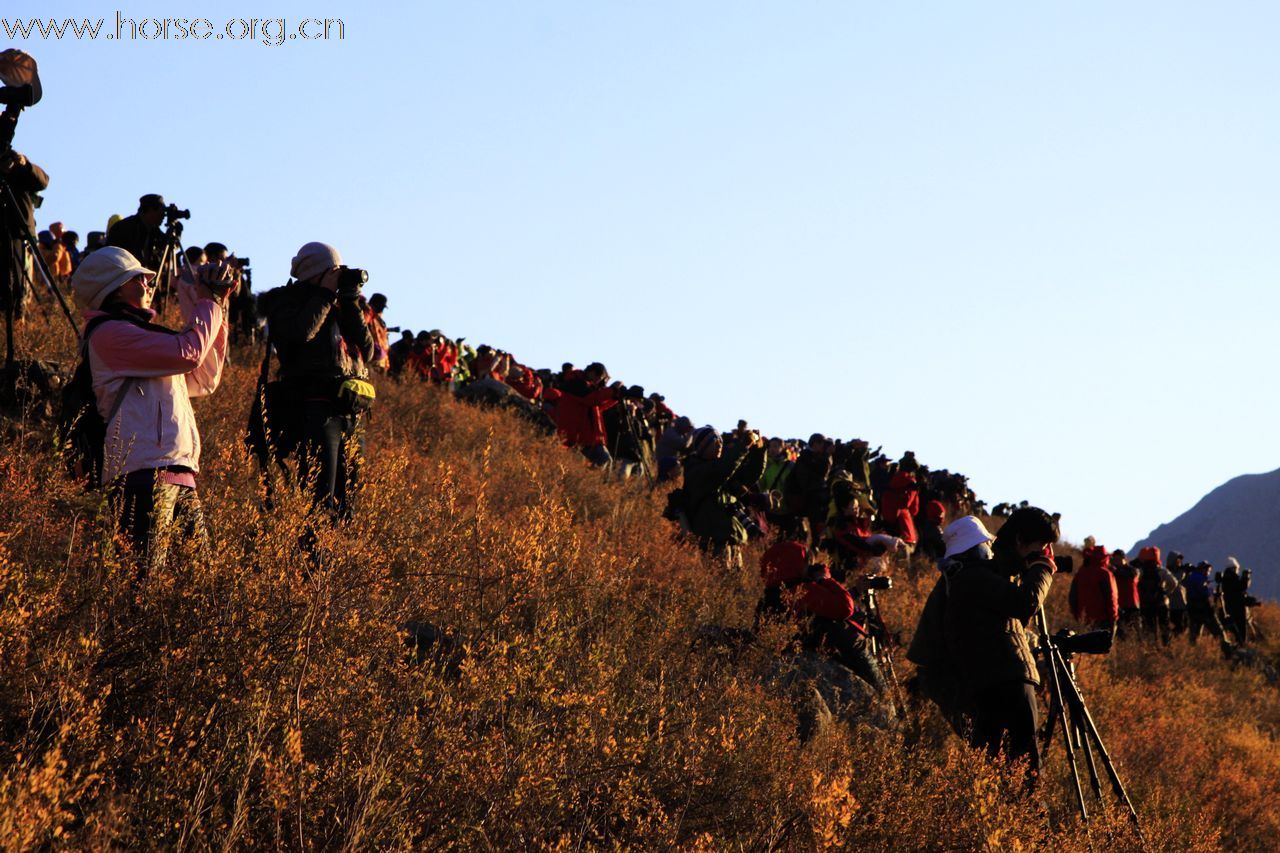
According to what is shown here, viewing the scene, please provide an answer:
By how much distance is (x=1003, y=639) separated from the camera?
604 centimetres

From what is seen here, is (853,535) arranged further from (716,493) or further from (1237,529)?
(1237,529)

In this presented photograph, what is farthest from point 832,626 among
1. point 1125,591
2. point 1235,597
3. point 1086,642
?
point 1235,597

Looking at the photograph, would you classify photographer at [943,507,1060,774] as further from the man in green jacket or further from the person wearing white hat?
the man in green jacket

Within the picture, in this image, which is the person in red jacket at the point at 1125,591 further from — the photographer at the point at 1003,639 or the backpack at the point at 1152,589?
the photographer at the point at 1003,639

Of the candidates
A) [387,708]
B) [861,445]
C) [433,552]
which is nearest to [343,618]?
[387,708]

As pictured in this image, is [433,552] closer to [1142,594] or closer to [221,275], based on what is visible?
[221,275]

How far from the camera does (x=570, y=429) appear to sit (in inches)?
600

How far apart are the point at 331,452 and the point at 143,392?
1398mm

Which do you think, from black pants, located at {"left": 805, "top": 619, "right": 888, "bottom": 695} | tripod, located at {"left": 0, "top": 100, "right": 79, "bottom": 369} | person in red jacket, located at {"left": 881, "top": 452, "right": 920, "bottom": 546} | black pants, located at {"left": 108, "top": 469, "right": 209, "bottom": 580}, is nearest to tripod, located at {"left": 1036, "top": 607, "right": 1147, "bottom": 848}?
black pants, located at {"left": 805, "top": 619, "right": 888, "bottom": 695}

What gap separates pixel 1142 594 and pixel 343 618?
16.3 m

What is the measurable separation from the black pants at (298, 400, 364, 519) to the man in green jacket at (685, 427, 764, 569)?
549cm

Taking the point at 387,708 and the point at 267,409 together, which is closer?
the point at 387,708

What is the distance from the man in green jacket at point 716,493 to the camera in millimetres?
11281

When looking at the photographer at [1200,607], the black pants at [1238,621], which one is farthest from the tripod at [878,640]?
the black pants at [1238,621]
